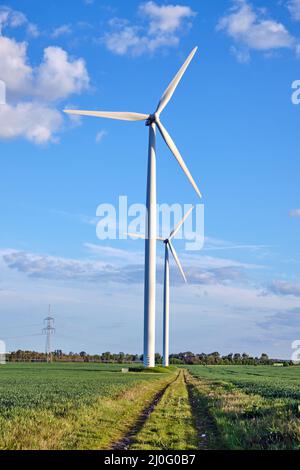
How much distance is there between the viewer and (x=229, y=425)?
2041 cm

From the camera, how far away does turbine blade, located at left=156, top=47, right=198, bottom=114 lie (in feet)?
249

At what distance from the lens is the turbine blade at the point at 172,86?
75.9 metres

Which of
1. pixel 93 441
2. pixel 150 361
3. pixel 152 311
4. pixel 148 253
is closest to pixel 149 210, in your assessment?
pixel 148 253

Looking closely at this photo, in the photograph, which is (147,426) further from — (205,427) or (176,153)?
(176,153)

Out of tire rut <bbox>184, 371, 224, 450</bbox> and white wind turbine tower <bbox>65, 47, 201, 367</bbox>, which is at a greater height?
white wind turbine tower <bbox>65, 47, 201, 367</bbox>

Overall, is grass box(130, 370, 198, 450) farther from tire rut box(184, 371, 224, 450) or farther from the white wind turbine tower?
the white wind turbine tower

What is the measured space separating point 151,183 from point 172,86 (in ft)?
44.6

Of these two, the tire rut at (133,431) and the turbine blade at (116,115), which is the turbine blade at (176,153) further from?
the tire rut at (133,431)

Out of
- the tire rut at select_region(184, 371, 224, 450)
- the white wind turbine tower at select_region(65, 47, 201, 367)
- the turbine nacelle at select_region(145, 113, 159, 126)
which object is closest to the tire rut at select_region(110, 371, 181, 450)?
the tire rut at select_region(184, 371, 224, 450)

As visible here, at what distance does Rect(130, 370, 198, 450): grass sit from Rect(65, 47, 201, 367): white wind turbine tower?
49.4 m
